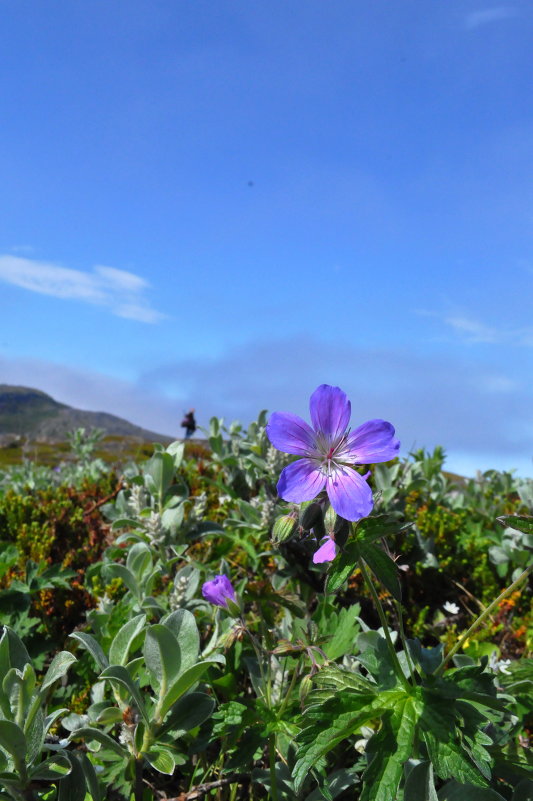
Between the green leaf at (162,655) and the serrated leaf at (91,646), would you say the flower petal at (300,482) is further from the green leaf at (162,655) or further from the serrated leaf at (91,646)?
the serrated leaf at (91,646)

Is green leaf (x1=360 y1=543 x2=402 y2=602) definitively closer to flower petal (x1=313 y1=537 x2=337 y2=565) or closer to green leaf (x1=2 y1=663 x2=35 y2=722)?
flower petal (x1=313 y1=537 x2=337 y2=565)

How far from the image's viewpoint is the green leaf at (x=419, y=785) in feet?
7.18

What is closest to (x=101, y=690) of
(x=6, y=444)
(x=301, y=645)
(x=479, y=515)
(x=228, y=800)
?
(x=228, y=800)

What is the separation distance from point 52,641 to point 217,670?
1.12m

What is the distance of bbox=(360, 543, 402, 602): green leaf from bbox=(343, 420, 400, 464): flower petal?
28cm

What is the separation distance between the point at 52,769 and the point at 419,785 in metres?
1.25

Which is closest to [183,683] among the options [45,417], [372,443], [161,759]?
[161,759]

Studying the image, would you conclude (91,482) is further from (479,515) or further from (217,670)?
(217,670)

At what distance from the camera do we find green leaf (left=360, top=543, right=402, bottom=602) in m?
2.13

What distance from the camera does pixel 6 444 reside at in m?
58.3

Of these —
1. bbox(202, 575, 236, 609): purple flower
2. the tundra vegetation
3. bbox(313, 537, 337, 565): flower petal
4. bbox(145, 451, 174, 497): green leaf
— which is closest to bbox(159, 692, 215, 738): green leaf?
the tundra vegetation

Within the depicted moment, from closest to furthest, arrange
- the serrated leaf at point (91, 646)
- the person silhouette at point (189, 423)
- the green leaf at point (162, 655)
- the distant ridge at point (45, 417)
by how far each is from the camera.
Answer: the green leaf at point (162, 655)
the serrated leaf at point (91, 646)
the person silhouette at point (189, 423)
the distant ridge at point (45, 417)

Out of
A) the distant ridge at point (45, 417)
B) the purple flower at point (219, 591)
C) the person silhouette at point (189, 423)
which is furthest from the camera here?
the distant ridge at point (45, 417)

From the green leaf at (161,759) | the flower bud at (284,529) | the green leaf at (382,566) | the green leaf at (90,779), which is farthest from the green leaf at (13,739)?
the green leaf at (382,566)
